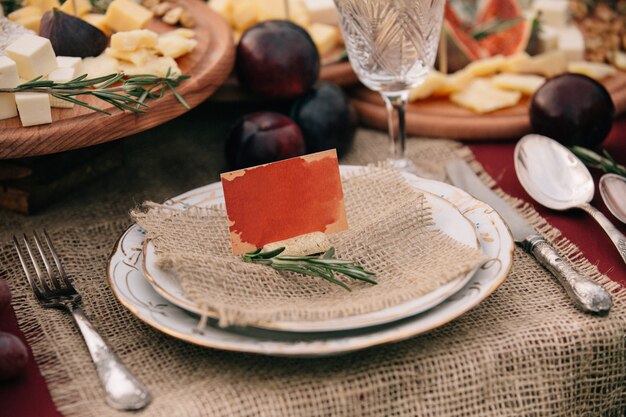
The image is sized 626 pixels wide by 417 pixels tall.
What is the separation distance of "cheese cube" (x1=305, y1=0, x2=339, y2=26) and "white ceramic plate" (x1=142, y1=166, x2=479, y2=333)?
0.78 metres

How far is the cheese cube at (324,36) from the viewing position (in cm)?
154

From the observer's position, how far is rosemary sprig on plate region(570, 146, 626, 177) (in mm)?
1137

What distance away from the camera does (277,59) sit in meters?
1.29

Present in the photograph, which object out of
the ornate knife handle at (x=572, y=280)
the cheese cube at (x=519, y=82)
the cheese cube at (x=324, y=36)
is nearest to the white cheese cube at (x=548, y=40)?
the cheese cube at (x=519, y=82)

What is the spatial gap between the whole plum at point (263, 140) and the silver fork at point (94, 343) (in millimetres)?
351

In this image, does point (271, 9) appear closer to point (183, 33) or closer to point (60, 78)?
point (183, 33)

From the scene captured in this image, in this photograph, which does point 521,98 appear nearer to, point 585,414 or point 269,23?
point 269,23

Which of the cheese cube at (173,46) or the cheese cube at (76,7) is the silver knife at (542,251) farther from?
the cheese cube at (76,7)

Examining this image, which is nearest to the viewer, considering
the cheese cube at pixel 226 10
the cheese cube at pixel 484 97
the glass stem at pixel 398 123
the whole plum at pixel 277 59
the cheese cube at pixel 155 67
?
the cheese cube at pixel 155 67

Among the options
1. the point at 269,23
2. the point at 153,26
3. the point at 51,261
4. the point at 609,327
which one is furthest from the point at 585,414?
the point at 153,26

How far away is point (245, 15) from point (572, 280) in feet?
3.05

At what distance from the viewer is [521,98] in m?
1.48

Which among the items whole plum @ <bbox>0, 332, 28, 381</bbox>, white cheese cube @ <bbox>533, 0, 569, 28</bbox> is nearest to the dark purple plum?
white cheese cube @ <bbox>533, 0, 569, 28</bbox>

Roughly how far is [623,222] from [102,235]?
771 millimetres
